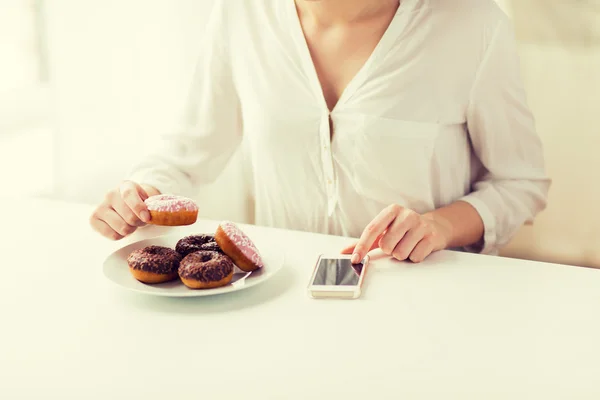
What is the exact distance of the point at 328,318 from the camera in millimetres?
848

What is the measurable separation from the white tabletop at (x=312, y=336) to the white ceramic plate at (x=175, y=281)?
2 centimetres

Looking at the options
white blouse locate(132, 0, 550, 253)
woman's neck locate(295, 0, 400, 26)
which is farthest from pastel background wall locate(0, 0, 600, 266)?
woman's neck locate(295, 0, 400, 26)

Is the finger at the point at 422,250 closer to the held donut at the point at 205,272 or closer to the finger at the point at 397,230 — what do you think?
the finger at the point at 397,230

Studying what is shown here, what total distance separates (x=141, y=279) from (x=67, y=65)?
0.96 meters

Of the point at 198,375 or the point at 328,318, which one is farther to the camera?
the point at 328,318

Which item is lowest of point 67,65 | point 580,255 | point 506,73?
point 580,255

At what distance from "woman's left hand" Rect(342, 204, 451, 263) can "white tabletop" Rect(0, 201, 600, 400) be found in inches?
0.8

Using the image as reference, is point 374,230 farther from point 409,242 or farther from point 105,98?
point 105,98

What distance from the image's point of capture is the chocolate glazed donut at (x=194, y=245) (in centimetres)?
96

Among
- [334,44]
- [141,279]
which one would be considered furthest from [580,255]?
[141,279]

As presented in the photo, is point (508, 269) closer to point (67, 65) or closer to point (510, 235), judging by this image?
point (510, 235)

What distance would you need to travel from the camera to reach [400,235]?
1009mm

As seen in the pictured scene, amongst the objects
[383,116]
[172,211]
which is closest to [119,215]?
[172,211]

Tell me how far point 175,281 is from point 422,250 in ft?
1.13
